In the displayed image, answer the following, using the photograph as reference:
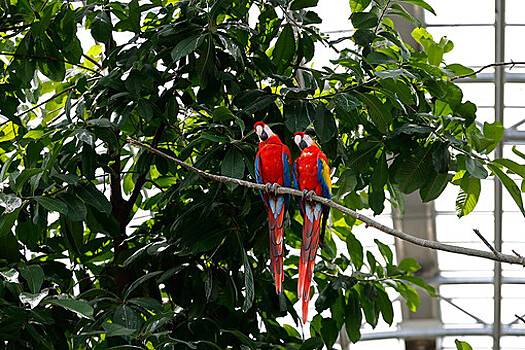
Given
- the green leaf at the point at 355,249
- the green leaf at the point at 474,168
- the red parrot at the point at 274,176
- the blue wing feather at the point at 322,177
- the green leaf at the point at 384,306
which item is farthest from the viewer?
the green leaf at the point at 355,249

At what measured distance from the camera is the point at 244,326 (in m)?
3.70

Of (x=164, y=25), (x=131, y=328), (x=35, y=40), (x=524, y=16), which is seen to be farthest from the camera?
(x=524, y=16)

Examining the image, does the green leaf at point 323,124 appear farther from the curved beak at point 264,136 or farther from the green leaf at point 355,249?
the green leaf at point 355,249

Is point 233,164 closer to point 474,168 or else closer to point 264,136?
point 264,136

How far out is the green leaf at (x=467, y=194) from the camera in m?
3.50

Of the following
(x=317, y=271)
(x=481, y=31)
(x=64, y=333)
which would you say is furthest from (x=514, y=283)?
(x=64, y=333)

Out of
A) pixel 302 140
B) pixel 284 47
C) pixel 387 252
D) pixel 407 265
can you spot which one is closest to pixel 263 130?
pixel 302 140

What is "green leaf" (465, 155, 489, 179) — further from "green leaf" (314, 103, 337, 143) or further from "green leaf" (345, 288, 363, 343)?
"green leaf" (345, 288, 363, 343)

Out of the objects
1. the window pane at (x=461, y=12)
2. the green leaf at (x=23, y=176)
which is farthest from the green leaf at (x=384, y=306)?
the window pane at (x=461, y=12)

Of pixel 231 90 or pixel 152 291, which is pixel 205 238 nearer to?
pixel 152 291

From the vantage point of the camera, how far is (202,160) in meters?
3.22

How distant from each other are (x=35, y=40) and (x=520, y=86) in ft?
29.7

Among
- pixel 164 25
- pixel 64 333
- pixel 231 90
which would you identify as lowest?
pixel 64 333

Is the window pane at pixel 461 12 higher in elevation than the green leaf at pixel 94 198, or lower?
higher
